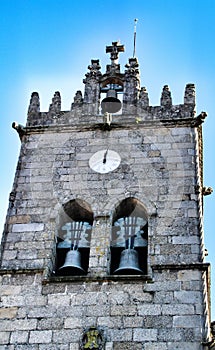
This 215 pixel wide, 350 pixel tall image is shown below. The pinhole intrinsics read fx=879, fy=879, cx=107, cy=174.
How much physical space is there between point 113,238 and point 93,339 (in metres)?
2.27

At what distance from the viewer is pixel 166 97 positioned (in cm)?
1608

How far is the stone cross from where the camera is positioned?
677 inches

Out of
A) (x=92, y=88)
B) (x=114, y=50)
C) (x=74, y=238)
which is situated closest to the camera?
(x=74, y=238)

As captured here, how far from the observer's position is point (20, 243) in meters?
13.6

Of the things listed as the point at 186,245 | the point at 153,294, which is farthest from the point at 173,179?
the point at 153,294

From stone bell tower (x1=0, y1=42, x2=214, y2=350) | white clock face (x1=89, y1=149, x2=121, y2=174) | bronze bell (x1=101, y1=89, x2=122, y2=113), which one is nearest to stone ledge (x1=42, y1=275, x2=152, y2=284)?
stone bell tower (x1=0, y1=42, x2=214, y2=350)

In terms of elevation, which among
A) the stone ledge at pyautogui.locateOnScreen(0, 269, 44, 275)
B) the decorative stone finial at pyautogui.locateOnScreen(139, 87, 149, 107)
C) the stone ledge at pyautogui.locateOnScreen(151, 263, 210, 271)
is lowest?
the stone ledge at pyautogui.locateOnScreen(0, 269, 44, 275)

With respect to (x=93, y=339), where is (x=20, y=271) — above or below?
above

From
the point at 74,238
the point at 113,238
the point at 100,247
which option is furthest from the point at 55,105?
the point at 100,247

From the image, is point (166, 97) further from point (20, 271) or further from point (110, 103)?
point (20, 271)

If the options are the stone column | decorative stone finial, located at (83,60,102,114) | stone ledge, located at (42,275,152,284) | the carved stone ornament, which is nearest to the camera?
the carved stone ornament

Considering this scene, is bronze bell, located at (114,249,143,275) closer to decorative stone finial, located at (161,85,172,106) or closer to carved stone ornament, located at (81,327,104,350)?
carved stone ornament, located at (81,327,104,350)

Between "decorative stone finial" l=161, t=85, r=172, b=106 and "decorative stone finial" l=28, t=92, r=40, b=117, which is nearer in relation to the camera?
"decorative stone finial" l=161, t=85, r=172, b=106

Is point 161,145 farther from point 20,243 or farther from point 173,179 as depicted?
point 20,243
